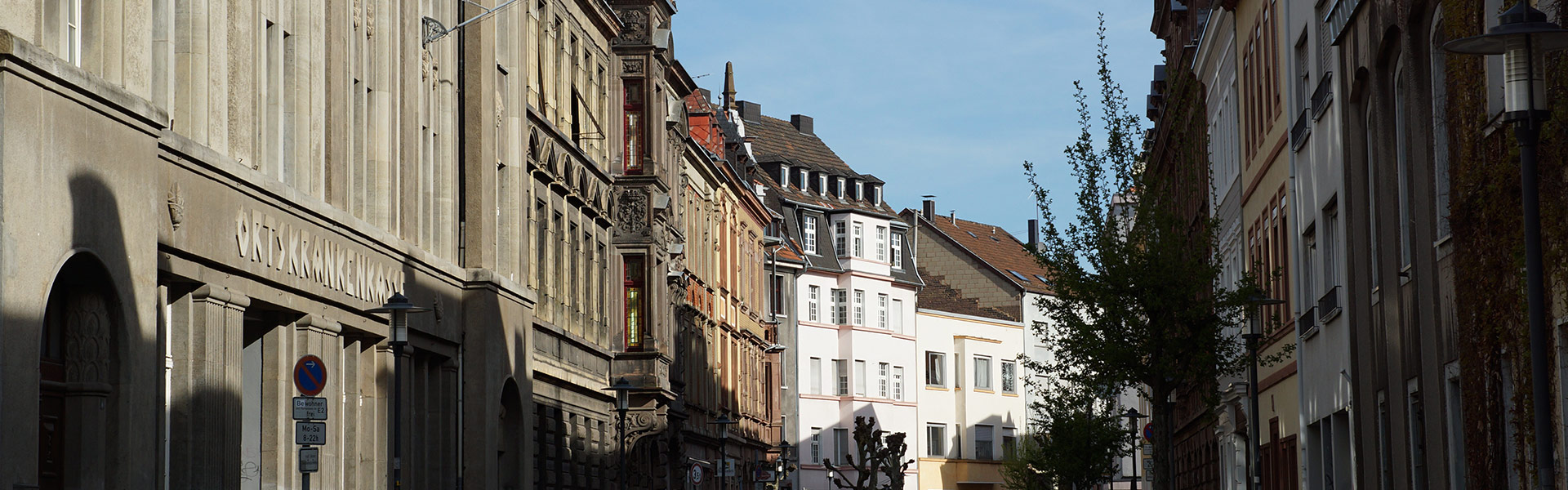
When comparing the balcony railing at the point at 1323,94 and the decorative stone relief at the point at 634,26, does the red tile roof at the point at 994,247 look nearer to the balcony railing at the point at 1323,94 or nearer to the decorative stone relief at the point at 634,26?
the decorative stone relief at the point at 634,26

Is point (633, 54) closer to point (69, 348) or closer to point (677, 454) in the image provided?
point (677, 454)

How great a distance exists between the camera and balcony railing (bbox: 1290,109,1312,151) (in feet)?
91.8

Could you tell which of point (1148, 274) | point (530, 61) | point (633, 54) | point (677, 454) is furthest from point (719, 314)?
point (1148, 274)

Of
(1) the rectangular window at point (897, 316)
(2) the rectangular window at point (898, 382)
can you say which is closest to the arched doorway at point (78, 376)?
(2) the rectangular window at point (898, 382)

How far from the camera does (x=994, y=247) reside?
107312mm

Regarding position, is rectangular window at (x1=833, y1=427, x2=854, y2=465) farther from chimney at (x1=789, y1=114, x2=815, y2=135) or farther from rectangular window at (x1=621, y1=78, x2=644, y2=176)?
rectangular window at (x1=621, y1=78, x2=644, y2=176)

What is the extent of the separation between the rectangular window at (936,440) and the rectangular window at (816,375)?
835 centimetres

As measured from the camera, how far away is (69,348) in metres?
18.2

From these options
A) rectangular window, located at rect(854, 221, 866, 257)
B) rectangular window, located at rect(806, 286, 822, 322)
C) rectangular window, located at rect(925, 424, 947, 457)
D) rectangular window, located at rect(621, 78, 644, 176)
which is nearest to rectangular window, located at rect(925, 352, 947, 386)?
rectangular window, located at rect(925, 424, 947, 457)

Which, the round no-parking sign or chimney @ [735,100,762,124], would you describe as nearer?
the round no-parking sign

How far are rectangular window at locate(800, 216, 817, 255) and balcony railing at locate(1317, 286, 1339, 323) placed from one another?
5992 centimetres

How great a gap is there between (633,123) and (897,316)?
45.1 m

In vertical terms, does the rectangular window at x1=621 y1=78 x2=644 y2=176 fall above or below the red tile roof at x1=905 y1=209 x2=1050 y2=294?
below

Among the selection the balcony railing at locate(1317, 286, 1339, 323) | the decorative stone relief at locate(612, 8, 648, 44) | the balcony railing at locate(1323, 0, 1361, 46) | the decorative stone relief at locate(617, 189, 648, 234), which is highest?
the decorative stone relief at locate(612, 8, 648, 44)
